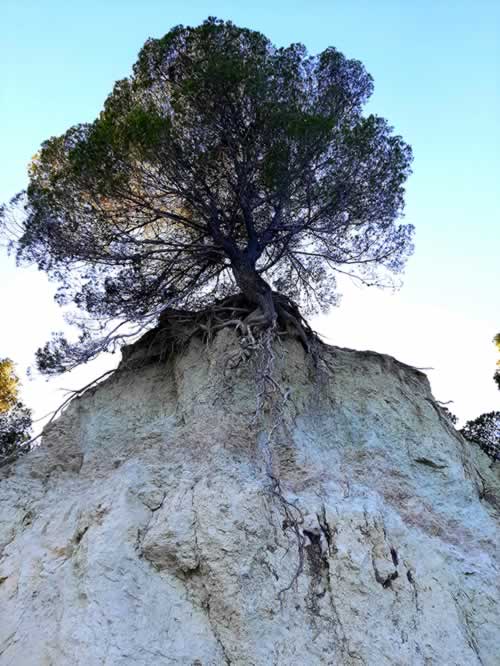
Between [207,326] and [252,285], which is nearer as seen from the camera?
[207,326]

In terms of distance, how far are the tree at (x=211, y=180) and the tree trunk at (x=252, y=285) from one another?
0.07 ft

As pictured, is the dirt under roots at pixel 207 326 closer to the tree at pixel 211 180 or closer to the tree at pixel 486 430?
the tree at pixel 211 180

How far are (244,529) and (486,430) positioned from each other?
8173 mm

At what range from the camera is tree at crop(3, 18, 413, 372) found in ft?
29.5

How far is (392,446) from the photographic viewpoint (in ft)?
26.5

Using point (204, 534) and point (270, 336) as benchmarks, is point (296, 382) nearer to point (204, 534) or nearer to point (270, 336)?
point (270, 336)

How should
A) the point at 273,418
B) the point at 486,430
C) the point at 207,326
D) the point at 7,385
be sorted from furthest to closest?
the point at 7,385 < the point at 486,430 < the point at 207,326 < the point at 273,418

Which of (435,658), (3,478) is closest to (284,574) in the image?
(435,658)

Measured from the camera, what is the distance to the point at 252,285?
9125 millimetres

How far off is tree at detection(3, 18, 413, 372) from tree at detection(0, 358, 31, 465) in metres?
4.52

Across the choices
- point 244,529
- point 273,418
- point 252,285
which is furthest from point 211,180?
point 244,529

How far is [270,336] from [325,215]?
2.67 m

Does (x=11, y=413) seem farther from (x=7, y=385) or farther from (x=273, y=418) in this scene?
(x=273, y=418)

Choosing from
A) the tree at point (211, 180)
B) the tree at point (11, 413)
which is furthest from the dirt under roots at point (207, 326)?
the tree at point (11, 413)
